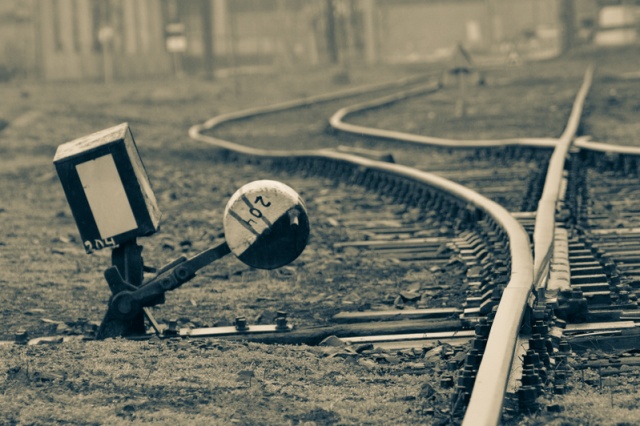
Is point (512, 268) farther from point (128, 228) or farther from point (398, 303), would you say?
point (128, 228)

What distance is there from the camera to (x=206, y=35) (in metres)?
40.2

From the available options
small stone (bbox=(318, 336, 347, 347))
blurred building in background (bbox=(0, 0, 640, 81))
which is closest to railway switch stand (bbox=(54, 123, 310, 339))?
small stone (bbox=(318, 336, 347, 347))

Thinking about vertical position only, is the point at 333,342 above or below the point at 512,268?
below

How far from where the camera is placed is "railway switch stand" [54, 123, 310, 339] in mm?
5594

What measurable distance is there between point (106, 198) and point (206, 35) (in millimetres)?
34902

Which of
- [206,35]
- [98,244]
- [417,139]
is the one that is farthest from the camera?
[206,35]

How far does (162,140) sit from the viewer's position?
766 inches

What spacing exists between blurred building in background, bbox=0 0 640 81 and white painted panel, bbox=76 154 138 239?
88.2 feet

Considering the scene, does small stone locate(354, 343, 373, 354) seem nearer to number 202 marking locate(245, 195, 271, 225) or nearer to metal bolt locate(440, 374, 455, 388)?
number 202 marking locate(245, 195, 271, 225)

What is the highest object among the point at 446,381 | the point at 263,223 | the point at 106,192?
the point at 106,192

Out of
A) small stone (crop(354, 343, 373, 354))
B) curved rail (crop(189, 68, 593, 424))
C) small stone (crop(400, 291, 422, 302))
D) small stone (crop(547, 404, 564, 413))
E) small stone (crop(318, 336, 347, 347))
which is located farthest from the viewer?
small stone (crop(400, 291, 422, 302))

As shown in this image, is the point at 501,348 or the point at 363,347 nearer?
the point at 501,348

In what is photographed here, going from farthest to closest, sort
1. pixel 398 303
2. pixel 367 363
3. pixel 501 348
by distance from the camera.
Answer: pixel 398 303 → pixel 367 363 → pixel 501 348

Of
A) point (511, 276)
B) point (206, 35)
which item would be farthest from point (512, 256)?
point (206, 35)
